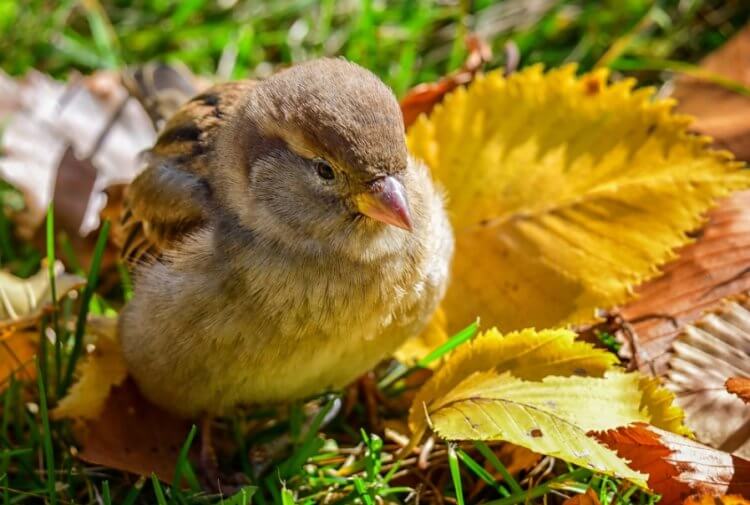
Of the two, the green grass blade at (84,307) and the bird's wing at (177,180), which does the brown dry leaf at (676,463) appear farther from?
the green grass blade at (84,307)

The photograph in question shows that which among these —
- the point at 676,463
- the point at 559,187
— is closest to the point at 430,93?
the point at 559,187

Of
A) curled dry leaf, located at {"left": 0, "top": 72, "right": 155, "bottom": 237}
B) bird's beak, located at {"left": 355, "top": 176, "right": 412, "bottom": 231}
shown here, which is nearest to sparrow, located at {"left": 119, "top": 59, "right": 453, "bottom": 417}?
bird's beak, located at {"left": 355, "top": 176, "right": 412, "bottom": 231}

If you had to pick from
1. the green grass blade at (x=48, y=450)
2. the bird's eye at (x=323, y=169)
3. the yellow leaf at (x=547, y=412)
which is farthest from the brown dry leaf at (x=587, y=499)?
the green grass blade at (x=48, y=450)

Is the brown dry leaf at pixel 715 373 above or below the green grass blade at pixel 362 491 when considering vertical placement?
above

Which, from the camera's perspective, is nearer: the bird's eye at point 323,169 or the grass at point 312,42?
the bird's eye at point 323,169

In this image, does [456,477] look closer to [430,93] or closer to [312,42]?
[430,93]

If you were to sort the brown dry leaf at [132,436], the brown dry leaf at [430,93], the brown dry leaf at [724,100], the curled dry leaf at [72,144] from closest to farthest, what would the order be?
the brown dry leaf at [132,436] < the brown dry leaf at [724,100] < the brown dry leaf at [430,93] < the curled dry leaf at [72,144]

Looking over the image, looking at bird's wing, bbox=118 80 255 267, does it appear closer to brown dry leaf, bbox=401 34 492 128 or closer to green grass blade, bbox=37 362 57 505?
green grass blade, bbox=37 362 57 505
